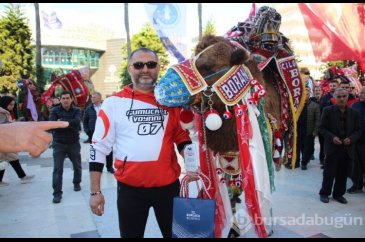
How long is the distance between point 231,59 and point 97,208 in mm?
1421

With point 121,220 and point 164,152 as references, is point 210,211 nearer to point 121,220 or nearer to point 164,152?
point 164,152

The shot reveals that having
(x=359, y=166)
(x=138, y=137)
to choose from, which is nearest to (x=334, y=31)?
(x=359, y=166)

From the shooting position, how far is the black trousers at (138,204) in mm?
2373

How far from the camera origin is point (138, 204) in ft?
7.80

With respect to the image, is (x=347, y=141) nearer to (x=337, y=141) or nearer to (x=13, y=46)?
(x=337, y=141)

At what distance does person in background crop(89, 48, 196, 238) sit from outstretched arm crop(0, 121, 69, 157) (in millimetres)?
997

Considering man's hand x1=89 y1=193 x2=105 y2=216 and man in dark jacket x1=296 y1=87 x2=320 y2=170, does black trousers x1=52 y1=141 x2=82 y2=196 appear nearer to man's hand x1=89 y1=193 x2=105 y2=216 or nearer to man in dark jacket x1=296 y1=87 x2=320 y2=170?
man's hand x1=89 y1=193 x2=105 y2=216

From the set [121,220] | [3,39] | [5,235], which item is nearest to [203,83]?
[121,220]

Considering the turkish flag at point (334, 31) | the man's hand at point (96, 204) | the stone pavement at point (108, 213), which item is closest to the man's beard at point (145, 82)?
the man's hand at point (96, 204)

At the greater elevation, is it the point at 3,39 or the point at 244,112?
the point at 3,39

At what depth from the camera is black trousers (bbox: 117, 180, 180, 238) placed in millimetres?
2373

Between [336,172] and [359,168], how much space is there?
27.5 inches

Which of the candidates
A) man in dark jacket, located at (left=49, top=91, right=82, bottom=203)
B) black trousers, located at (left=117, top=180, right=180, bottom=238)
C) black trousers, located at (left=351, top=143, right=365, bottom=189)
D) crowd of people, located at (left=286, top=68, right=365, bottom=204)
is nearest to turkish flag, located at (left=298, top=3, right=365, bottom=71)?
crowd of people, located at (left=286, top=68, right=365, bottom=204)

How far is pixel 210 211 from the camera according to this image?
2.16 metres
